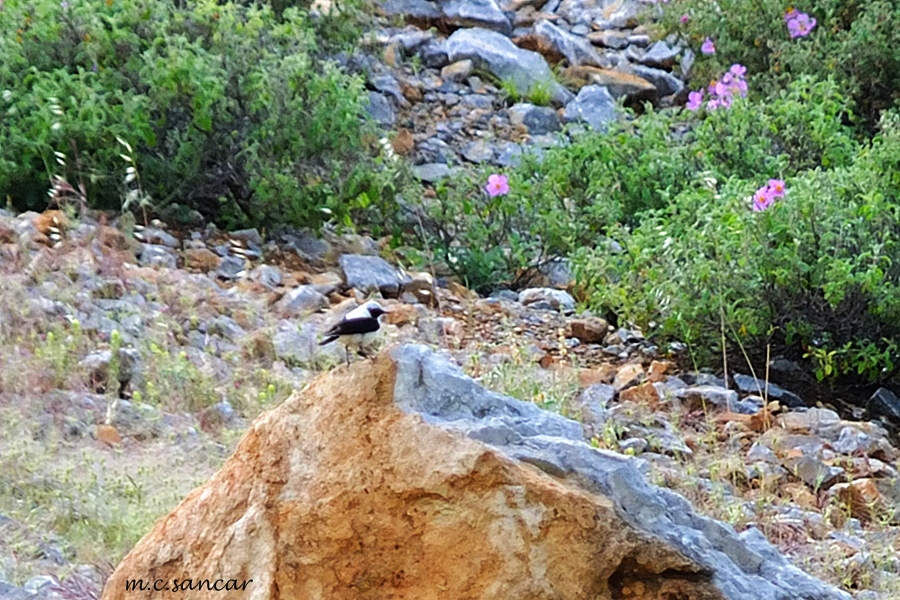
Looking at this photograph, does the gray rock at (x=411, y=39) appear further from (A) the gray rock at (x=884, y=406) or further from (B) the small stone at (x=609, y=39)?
(A) the gray rock at (x=884, y=406)

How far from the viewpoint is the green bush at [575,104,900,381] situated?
15.5 ft

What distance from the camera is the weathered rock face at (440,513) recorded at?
205 cm

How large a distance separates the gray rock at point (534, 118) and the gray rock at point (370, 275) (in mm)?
2781

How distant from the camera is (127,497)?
135 inches

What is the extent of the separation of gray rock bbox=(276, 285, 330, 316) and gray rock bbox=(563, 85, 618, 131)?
11.5ft

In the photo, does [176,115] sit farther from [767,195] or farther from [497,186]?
[767,195]

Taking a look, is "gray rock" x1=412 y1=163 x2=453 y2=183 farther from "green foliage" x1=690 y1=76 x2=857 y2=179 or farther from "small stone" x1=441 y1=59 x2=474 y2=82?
"green foliage" x1=690 y1=76 x2=857 y2=179

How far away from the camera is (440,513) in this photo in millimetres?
2080

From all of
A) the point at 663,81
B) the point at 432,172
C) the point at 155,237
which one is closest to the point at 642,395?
the point at 155,237

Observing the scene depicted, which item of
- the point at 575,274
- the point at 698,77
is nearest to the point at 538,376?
the point at 575,274

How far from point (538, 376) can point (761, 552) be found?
225 centimetres

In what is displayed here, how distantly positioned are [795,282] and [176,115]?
265cm

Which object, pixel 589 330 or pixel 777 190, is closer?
pixel 777 190

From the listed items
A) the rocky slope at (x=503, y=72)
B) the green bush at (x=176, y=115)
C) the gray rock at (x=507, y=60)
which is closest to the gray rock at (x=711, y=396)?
the green bush at (x=176, y=115)
